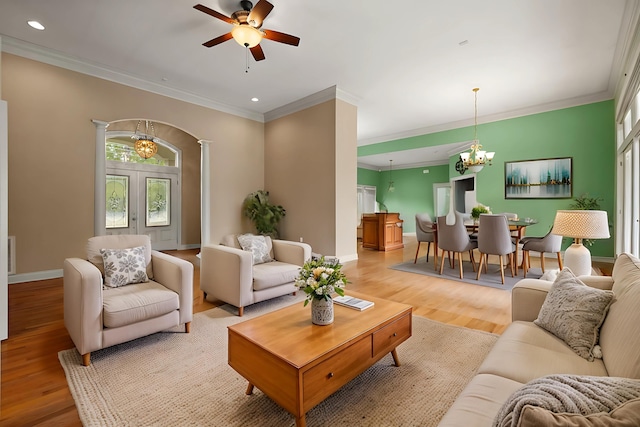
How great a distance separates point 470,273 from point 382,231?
263 cm

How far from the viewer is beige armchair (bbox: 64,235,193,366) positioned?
2.07 m

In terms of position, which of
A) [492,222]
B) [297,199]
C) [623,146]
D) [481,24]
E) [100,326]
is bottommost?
[100,326]

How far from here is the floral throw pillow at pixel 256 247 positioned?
3.54 metres

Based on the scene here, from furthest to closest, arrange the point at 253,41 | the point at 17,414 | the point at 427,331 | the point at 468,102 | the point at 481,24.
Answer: the point at 468,102 → the point at 481,24 → the point at 253,41 → the point at 427,331 → the point at 17,414

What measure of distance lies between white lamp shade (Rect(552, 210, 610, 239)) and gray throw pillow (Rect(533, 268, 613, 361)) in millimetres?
1063

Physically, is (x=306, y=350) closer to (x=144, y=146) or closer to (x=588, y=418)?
(x=588, y=418)

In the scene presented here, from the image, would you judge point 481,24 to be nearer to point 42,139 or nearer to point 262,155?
point 262,155

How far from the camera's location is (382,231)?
23.6 ft

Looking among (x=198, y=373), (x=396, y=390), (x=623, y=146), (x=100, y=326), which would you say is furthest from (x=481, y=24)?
(x=100, y=326)

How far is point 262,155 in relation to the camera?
266 inches

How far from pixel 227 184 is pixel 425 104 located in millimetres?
4460

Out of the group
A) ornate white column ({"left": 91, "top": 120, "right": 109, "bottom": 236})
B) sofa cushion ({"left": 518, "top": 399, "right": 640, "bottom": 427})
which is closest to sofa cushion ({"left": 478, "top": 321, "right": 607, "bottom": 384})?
sofa cushion ({"left": 518, "top": 399, "right": 640, "bottom": 427})

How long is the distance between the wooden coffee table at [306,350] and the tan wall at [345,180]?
347 cm

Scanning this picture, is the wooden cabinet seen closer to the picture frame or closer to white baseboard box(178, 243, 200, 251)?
the picture frame
